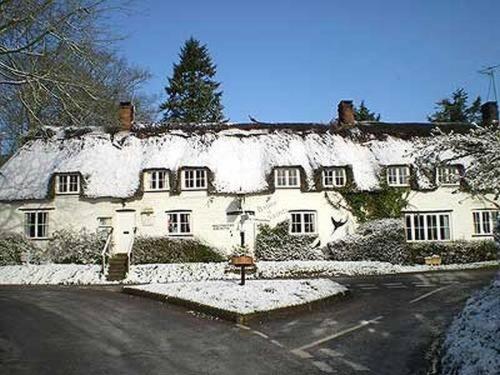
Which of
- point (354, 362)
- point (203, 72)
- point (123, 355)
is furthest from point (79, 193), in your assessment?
point (203, 72)

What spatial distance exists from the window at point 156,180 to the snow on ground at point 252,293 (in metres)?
12.8

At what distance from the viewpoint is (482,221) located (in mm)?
31609

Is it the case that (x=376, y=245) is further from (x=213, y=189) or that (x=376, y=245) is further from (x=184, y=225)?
(x=184, y=225)

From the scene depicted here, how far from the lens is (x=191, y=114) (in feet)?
189

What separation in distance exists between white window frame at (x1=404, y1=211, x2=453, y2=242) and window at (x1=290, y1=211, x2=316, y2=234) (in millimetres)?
5455

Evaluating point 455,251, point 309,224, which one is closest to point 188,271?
point 309,224

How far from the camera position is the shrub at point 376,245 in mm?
29719

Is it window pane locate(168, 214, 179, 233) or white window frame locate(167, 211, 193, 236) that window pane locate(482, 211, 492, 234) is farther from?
window pane locate(168, 214, 179, 233)

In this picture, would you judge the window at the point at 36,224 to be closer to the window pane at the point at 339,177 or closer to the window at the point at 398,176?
the window pane at the point at 339,177

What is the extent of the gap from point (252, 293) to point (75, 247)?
17.1 metres

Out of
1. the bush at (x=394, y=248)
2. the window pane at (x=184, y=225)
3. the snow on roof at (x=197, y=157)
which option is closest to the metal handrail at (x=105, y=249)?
the snow on roof at (x=197, y=157)

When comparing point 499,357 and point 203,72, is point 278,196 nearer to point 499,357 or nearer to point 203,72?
point 499,357

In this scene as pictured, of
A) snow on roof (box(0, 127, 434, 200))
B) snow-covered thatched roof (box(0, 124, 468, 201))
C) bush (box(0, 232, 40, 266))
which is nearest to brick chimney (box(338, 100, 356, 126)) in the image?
snow-covered thatched roof (box(0, 124, 468, 201))

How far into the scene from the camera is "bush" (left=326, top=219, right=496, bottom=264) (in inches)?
1171
